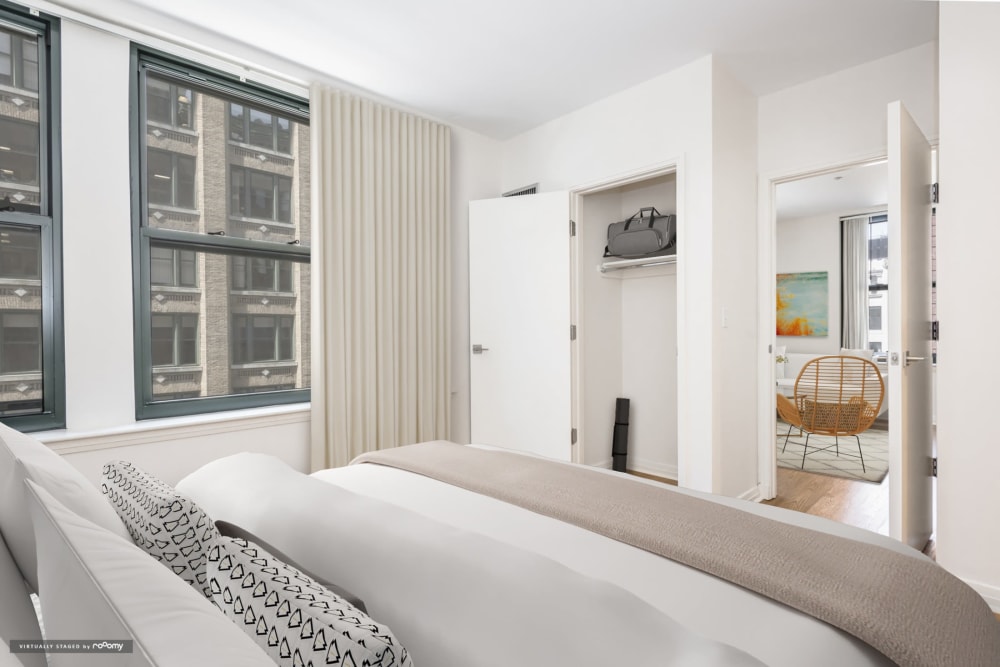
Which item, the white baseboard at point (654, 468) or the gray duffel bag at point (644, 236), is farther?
the white baseboard at point (654, 468)

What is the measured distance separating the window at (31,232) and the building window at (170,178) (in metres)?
0.38

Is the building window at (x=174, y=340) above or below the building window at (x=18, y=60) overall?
below

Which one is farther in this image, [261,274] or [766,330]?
[766,330]

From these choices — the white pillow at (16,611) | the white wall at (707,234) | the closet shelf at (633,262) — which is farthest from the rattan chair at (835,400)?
the white pillow at (16,611)

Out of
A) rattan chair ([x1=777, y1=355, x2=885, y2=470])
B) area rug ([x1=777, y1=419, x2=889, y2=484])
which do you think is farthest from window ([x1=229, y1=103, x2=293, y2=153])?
area rug ([x1=777, y1=419, x2=889, y2=484])

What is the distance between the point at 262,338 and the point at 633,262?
7.99ft

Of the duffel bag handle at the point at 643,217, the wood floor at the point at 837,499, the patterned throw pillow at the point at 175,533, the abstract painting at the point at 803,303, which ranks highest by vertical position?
the duffel bag handle at the point at 643,217

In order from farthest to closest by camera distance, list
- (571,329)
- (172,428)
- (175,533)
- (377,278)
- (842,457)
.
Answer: (842,457), (571,329), (377,278), (172,428), (175,533)

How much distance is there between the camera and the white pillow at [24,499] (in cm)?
82

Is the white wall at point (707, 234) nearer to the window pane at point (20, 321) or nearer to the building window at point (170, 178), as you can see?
the building window at point (170, 178)

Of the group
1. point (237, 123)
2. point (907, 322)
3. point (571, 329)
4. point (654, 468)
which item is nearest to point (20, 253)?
point (237, 123)

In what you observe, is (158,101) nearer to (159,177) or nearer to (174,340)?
(159,177)

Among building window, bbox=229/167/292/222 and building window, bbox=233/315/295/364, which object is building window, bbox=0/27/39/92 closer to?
building window, bbox=229/167/292/222

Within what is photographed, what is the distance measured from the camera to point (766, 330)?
10.4 ft
